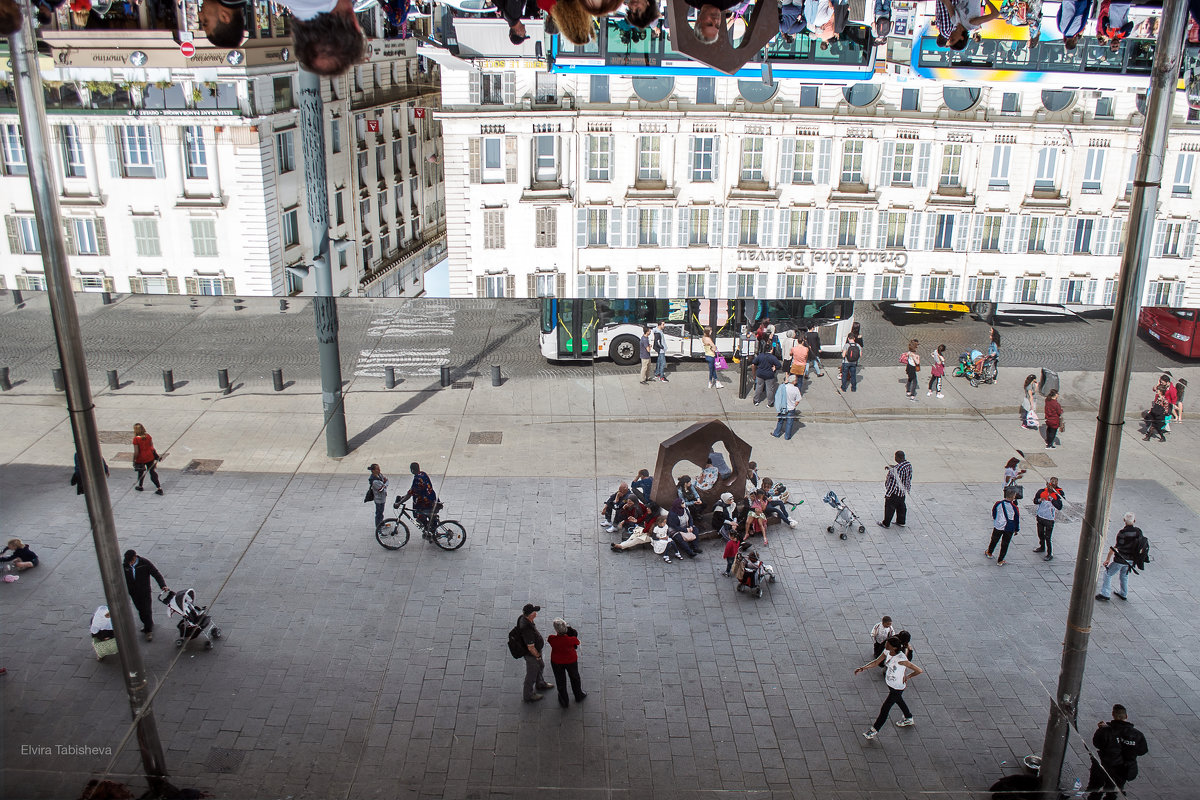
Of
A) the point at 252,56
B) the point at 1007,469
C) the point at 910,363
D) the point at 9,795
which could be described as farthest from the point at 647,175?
the point at 9,795

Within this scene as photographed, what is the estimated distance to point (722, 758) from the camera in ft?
33.3

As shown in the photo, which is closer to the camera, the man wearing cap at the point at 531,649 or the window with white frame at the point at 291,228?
the man wearing cap at the point at 531,649

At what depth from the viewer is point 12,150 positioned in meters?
23.6

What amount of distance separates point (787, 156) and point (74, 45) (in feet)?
56.4

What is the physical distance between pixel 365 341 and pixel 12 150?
13.9 metres

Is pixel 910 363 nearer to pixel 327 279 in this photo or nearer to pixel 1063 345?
pixel 1063 345

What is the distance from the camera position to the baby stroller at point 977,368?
15734mm

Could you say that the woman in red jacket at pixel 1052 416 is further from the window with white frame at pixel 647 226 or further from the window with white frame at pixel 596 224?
the window with white frame at pixel 596 224

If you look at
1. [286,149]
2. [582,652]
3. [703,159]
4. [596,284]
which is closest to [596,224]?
[596,284]

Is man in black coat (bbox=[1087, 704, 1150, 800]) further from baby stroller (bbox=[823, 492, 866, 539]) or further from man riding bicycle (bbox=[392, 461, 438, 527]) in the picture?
man riding bicycle (bbox=[392, 461, 438, 527])

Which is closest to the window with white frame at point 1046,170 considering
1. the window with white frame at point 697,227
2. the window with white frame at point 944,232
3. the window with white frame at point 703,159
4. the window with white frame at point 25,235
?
the window with white frame at point 944,232

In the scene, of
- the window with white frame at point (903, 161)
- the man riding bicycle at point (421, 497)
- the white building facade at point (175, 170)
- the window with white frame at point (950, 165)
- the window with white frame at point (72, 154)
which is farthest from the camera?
the window with white frame at point (950, 165)

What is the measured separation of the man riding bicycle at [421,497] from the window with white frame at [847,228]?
16.6 meters

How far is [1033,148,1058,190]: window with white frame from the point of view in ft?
89.5
